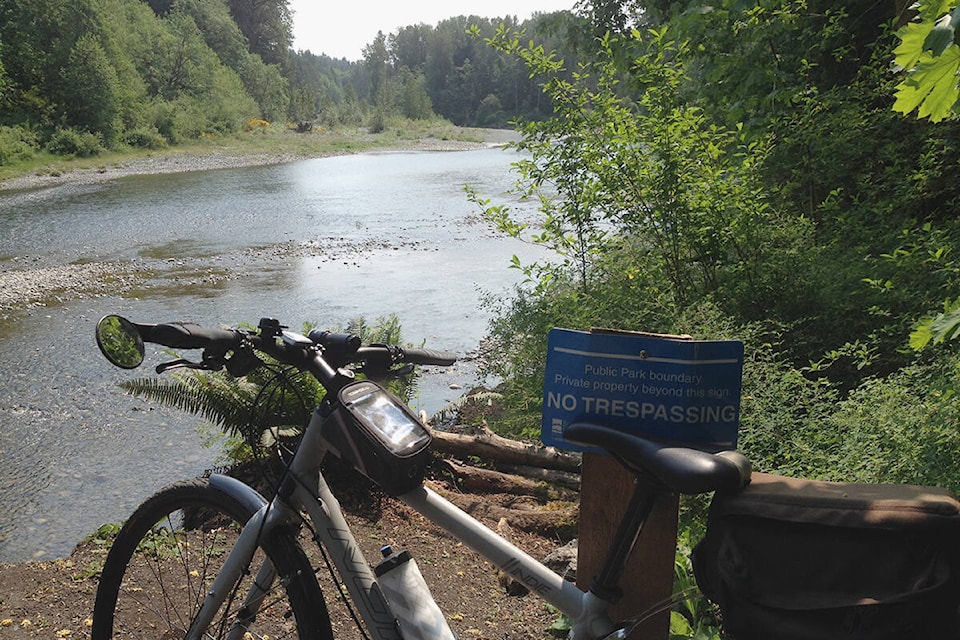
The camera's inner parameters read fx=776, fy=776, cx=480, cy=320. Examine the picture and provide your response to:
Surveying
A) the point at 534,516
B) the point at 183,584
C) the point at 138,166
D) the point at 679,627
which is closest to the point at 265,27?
the point at 138,166

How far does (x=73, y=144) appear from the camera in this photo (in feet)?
128

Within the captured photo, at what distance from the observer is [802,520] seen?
1523 millimetres

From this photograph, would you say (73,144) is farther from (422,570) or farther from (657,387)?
(657,387)

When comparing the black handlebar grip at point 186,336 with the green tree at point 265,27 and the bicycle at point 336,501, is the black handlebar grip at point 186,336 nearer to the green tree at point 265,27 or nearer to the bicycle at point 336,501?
the bicycle at point 336,501

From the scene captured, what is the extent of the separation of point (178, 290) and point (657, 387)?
1277 cm

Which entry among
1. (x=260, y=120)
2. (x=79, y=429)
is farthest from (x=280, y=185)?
(x=260, y=120)

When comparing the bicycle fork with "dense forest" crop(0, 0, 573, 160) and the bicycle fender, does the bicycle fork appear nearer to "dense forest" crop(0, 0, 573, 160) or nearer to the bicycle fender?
the bicycle fender

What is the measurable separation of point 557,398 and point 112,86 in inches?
1953

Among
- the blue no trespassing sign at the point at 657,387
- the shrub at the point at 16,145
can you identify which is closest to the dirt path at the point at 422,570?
the blue no trespassing sign at the point at 657,387

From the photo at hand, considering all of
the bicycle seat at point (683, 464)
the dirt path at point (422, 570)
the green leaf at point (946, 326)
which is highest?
the green leaf at point (946, 326)

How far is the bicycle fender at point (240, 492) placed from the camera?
87.3 inches

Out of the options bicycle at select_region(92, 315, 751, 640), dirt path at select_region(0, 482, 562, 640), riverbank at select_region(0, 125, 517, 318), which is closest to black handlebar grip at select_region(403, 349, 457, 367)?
bicycle at select_region(92, 315, 751, 640)

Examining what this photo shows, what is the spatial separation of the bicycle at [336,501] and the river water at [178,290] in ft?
12.8

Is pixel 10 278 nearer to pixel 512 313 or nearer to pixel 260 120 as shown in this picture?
pixel 512 313
